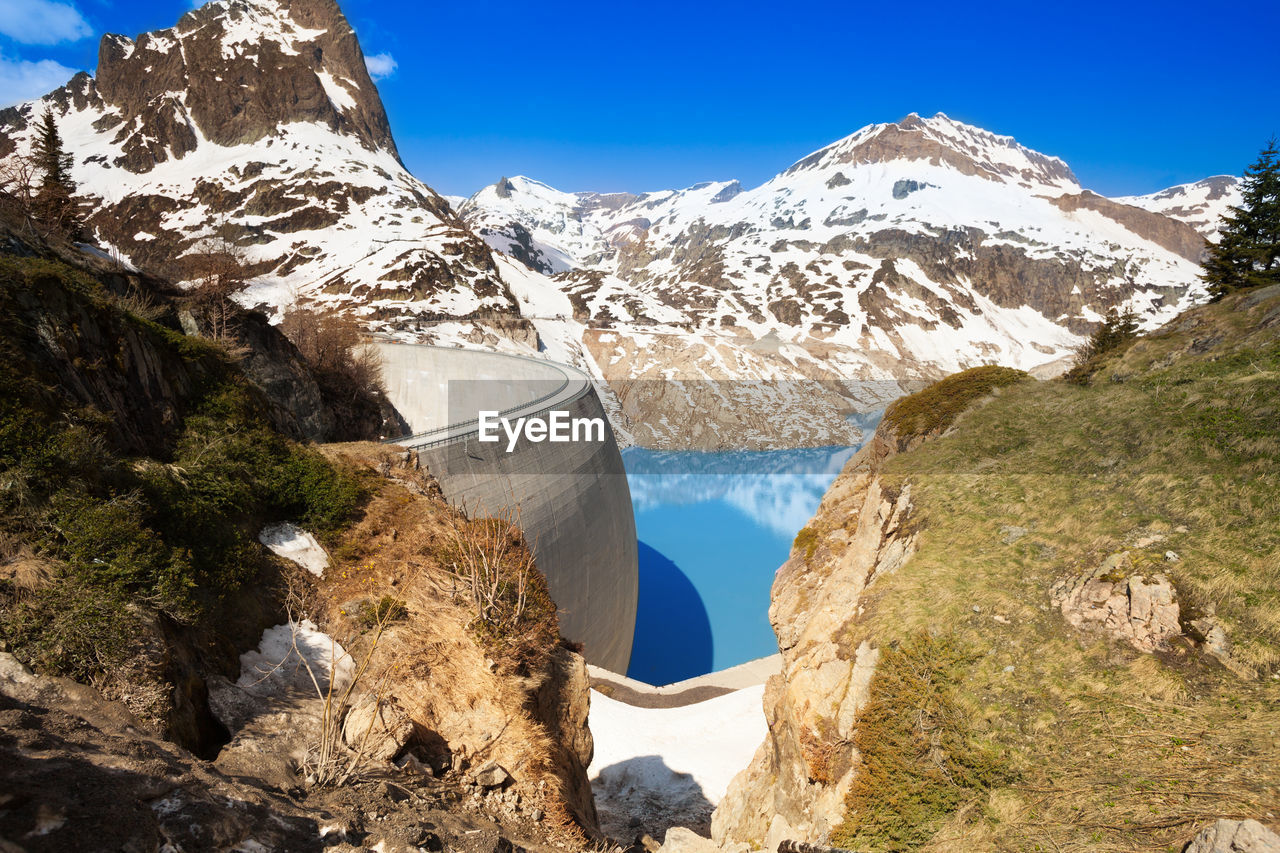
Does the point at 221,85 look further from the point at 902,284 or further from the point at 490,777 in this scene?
the point at 490,777

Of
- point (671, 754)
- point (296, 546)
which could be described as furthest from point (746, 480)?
point (296, 546)

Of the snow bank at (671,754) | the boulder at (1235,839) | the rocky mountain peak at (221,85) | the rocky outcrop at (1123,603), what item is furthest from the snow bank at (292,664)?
the rocky mountain peak at (221,85)

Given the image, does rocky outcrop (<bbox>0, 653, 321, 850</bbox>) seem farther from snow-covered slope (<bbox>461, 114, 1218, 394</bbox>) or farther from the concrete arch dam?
snow-covered slope (<bbox>461, 114, 1218, 394</bbox>)

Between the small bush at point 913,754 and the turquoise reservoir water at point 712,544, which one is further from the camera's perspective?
the turquoise reservoir water at point 712,544

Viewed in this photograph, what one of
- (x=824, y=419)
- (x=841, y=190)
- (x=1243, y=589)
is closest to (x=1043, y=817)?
(x=1243, y=589)

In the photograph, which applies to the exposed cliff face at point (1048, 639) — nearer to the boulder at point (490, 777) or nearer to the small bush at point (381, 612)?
the boulder at point (490, 777)

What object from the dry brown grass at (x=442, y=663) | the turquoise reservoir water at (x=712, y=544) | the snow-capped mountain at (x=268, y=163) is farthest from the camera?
the snow-capped mountain at (x=268, y=163)
